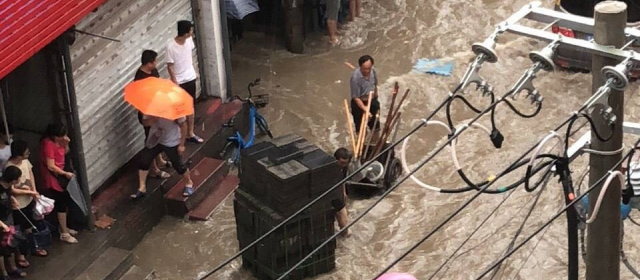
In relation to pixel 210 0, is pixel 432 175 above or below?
below

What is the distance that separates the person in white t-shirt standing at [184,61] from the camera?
13422mm

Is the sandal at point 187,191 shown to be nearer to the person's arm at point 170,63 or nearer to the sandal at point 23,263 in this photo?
the person's arm at point 170,63

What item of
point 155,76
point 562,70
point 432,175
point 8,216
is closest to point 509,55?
point 562,70

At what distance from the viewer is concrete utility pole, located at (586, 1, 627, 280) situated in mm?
7156

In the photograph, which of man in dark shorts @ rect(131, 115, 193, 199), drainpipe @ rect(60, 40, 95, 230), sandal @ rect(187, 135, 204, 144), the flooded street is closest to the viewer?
drainpipe @ rect(60, 40, 95, 230)

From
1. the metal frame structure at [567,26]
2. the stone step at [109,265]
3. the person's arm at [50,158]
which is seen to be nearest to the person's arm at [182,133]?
the stone step at [109,265]

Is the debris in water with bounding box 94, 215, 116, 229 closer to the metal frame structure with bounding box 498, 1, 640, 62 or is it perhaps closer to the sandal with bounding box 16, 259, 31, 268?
the sandal with bounding box 16, 259, 31, 268

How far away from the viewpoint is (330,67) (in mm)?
17328

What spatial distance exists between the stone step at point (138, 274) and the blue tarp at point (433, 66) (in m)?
6.52

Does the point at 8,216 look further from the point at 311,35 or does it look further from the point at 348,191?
the point at 311,35

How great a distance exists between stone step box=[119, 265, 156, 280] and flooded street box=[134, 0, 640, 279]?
0.65 feet

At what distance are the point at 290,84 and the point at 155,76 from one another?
4275 millimetres

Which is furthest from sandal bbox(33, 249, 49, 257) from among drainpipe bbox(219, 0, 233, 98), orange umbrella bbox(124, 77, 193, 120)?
drainpipe bbox(219, 0, 233, 98)

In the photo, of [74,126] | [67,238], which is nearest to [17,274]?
[67,238]
